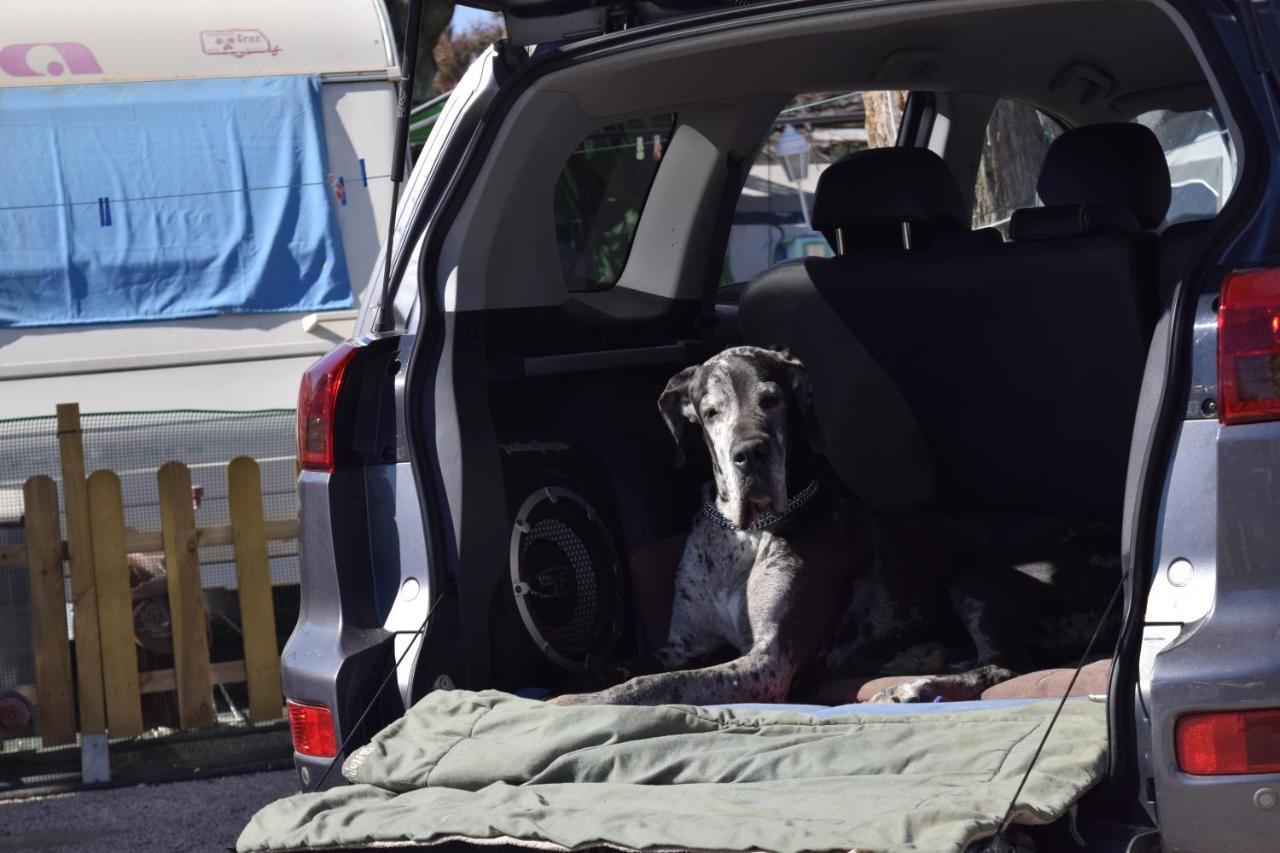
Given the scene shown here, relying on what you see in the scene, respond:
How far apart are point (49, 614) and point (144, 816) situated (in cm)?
125

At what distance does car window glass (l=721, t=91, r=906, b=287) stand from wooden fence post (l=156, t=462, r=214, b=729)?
481 centimetres

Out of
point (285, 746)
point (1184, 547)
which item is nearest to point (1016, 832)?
point (1184, 547)

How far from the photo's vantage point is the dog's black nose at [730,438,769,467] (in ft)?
13.8

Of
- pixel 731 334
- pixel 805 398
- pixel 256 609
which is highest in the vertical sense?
pixel 731 334

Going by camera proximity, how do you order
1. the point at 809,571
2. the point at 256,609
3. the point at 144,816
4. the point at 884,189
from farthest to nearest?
1. the point at 256,609
2. the point at 144,816
3. the point at 884,189
4. the point at 809,571

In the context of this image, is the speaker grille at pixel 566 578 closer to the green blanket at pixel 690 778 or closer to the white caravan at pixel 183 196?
the green blanket at pixel 690 778

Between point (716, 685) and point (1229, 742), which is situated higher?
point (1229, 742)

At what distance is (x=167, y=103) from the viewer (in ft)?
28.8

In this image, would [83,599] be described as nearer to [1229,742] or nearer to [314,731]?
[314,731]

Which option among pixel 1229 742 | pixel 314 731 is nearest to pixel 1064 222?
pixel 1229 742

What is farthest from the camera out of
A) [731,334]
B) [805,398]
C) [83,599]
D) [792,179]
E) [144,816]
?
[792,179]

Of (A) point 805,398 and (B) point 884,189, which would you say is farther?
(B) point 884,189

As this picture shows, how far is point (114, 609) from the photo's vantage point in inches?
290

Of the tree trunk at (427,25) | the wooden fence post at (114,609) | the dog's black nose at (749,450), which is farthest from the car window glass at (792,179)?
the dog's black nose at (749,450)
